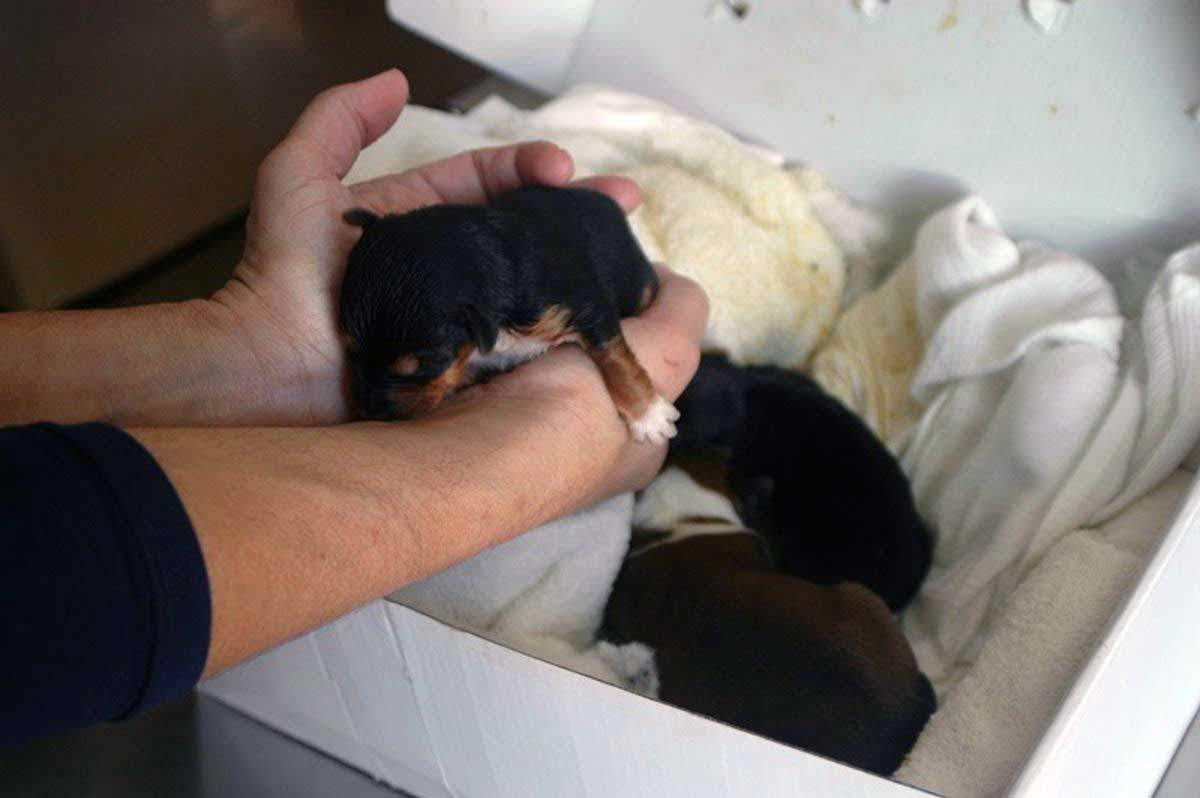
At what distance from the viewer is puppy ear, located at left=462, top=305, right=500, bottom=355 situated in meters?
0.98

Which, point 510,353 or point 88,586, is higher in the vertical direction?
point 88,586

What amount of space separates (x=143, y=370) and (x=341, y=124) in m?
0.36

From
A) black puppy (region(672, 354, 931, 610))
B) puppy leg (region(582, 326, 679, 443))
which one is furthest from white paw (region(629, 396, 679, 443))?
black puppy (region(672, 354, 931, 610))

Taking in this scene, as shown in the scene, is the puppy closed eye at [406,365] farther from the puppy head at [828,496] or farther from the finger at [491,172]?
the puppy head at [828,496]

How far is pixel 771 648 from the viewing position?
1036 mm

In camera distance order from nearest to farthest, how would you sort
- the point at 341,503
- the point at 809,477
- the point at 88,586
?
the point at 88,586 → the point at 341,503 → the point at 809,477

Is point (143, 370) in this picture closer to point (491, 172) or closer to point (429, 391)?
point (429, 391)

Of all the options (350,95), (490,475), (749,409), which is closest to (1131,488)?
(749,409)

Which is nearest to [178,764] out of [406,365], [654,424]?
[406,365]

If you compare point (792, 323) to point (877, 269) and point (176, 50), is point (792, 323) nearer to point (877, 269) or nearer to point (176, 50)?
point (877, 269)

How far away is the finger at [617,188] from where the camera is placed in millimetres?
1391

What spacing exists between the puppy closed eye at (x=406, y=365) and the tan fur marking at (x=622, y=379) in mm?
232

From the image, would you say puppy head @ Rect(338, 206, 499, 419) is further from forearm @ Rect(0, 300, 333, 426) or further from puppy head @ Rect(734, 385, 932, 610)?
puppy head @ Rect(734, 385, 932, 610)

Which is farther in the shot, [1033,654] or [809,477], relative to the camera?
[809,477]
